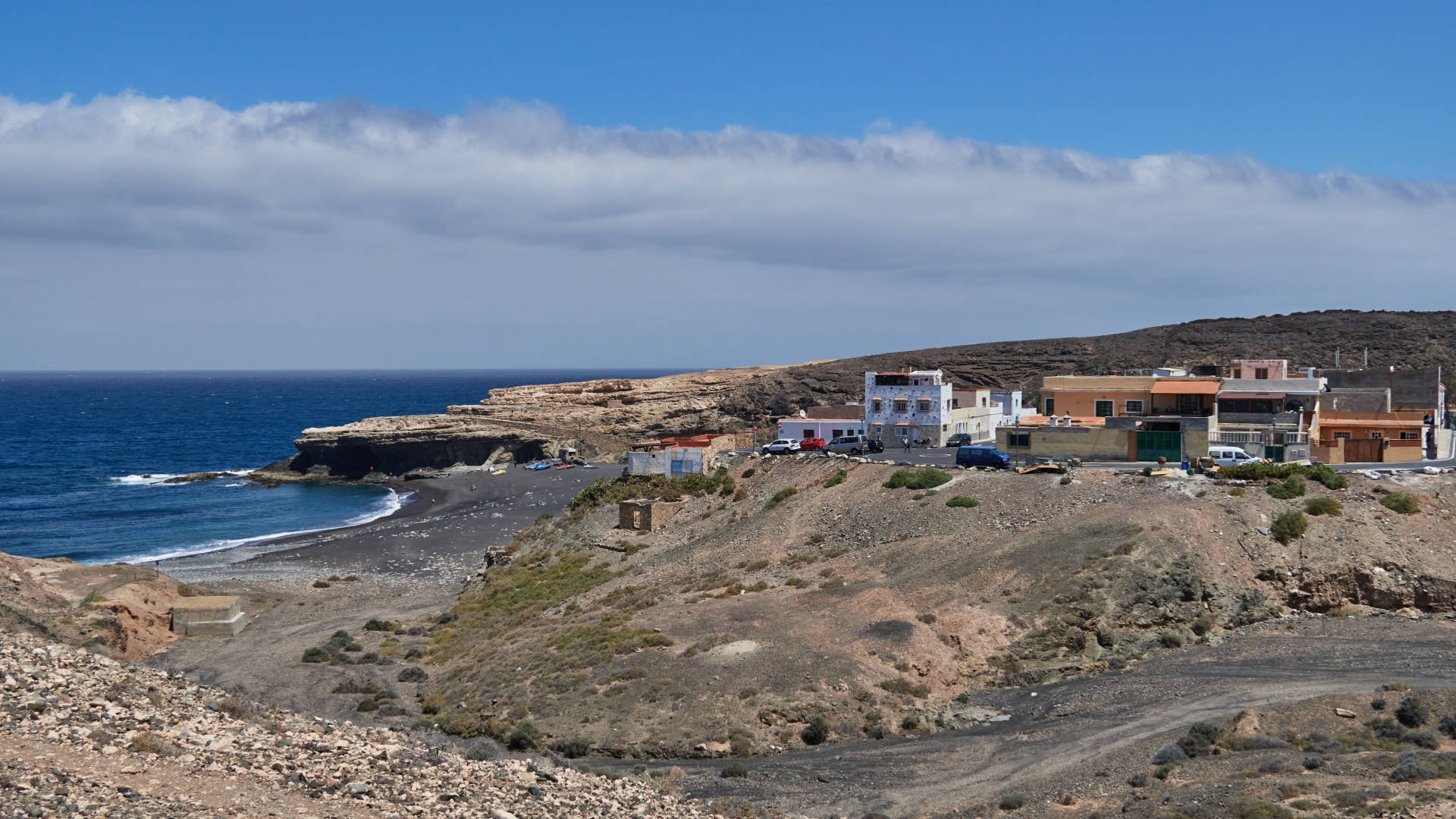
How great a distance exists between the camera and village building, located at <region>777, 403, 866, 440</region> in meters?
78.2

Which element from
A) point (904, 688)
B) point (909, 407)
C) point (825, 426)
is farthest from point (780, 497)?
point (825, 426)

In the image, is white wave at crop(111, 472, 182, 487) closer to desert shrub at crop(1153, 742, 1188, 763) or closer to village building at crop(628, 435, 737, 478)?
village building at crop(628, 435, 737, 478)

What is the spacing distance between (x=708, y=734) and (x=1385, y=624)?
68.9 feet

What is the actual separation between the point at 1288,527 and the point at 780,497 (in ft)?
66.8

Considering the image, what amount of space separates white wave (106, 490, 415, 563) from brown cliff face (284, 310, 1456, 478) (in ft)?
55.1

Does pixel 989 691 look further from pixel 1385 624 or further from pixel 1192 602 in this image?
pixel 1385 624

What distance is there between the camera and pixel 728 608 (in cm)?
3472

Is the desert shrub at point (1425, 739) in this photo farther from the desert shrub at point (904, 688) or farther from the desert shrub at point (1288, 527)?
the desert shrub at point (1288, 527)

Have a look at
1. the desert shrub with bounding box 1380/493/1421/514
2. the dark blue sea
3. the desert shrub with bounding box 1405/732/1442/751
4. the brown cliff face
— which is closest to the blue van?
the desert shrub with bounding box 1380/493/1421/514

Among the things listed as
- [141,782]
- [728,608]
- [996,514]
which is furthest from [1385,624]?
[141,782]

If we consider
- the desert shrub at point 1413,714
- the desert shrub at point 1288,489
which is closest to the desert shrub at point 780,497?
the desert shrub at point 1288,489

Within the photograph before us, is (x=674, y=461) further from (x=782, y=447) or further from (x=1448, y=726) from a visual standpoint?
(x=1448, y=726)

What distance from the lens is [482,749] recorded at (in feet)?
77.4

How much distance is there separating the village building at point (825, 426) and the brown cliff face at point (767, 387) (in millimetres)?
33751
